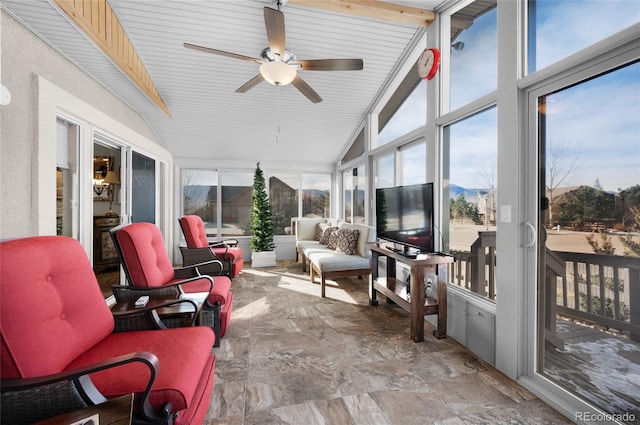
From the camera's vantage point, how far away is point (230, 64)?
3.60 meters

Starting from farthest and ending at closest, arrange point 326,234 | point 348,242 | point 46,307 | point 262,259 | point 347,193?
1. point 347,193
2. point 262,259
3. point 326,234
4. point 348,242
5. point 46,307

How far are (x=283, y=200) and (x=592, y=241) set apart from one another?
Answer: 18.3 feet

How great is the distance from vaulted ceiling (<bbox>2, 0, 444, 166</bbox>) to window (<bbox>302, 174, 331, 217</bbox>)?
1.22m

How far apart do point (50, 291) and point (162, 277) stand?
1.30 m

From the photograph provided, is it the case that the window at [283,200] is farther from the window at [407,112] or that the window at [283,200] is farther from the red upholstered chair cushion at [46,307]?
the red upholstered chair cushion at [46,307]

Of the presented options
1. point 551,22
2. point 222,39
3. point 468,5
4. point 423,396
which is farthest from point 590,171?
point 222,39

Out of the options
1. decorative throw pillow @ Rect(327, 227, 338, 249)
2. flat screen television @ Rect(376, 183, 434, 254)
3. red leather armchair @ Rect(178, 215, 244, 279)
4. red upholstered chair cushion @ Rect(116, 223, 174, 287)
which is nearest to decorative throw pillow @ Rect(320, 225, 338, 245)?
decorative throw pillow @ Rect(327, 227, 338, 249)

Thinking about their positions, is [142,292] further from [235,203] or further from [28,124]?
[235,203]

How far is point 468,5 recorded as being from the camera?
105 inches

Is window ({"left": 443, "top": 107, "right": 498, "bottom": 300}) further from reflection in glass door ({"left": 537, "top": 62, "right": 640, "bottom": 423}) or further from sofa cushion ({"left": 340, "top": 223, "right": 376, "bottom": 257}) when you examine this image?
sofa cushion ({"left": 340, "top": 223, "right": 376, "bottom": 257})

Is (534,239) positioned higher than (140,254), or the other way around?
(534,239)

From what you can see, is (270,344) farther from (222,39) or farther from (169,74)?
(169,74)

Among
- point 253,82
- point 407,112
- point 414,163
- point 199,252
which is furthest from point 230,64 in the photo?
point 414,163

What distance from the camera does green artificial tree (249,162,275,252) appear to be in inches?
223
